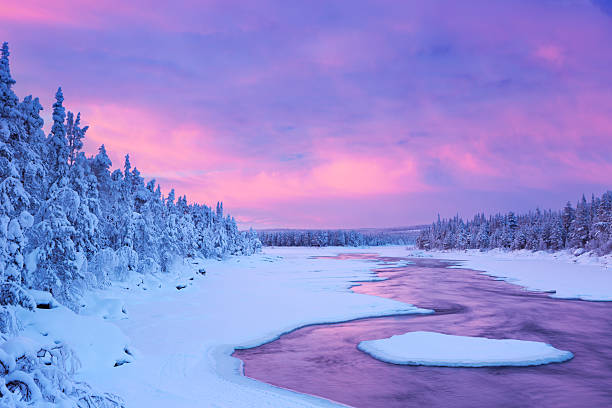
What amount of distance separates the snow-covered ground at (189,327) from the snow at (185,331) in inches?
1.2

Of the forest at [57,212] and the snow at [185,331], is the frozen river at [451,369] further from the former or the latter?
the forest at [57,212]

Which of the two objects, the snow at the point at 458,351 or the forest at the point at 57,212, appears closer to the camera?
the forest at the point at 57,212

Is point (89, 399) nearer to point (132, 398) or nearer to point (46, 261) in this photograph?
point (132, 398)

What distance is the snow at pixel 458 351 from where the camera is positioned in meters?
16.7

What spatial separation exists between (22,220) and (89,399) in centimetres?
1131

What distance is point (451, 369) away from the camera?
15898 mm

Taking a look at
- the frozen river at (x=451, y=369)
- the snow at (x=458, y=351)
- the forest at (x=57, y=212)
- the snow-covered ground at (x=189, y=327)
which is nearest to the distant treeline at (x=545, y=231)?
the snow-covered ground at (x=189, y=327)

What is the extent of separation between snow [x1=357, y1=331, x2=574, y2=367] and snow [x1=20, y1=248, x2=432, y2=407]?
5.75 meters

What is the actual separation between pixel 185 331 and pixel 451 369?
12647mm

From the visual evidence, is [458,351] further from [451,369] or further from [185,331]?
[185,331]

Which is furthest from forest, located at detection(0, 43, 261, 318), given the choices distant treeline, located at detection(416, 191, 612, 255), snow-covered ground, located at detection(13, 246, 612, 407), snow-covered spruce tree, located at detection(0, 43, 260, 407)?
distant treeline, located at detection(416, 191, 612, 255)

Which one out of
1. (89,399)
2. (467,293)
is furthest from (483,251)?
(89,399)

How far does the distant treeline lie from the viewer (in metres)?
81.6

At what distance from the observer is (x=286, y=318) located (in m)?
24.6
